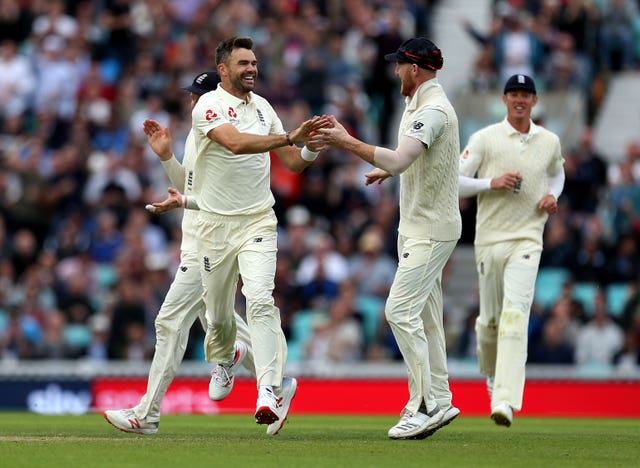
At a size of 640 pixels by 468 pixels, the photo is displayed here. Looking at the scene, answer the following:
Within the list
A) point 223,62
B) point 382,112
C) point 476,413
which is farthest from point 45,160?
point 223,62

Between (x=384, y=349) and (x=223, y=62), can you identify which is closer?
(x=223, y=62)

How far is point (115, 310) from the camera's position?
59.5 ft

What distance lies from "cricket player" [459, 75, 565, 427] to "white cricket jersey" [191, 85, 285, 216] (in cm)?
194

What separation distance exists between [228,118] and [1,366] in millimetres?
7882

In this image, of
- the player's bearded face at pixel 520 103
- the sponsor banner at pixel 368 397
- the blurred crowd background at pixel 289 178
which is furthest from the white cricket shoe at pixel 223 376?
the sponsor banner at pixel 368 397

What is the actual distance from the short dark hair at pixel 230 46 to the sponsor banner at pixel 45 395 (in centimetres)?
745

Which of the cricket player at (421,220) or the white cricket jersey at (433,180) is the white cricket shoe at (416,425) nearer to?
the cricket player at (421,220)

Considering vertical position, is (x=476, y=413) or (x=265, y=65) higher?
(x=265, y=65)

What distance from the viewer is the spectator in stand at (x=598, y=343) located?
17.2m

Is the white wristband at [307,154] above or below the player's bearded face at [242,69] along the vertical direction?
below

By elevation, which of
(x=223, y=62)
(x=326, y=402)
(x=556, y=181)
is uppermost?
(x=223, y=62)

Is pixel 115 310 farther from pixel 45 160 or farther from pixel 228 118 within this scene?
pixel 228 118

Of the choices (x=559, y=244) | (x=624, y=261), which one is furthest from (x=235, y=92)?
(x=624, y=261)

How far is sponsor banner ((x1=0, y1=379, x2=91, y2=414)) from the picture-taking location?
56.6ft
